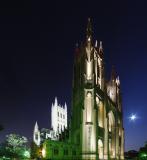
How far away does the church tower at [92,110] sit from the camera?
65438 millimetres

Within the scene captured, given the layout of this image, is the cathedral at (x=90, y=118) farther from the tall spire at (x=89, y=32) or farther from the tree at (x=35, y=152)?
the tree at (x=35, y=152)

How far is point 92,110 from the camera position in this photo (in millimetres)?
66812

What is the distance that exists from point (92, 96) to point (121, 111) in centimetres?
2715

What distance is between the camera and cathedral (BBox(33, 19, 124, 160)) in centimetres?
6525

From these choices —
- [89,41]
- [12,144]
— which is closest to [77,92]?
[89,41]

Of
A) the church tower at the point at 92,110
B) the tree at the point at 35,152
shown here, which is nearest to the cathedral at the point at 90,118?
the church tower at the point at 92,110

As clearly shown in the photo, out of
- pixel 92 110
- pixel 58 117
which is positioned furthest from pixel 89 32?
pixel 58 117

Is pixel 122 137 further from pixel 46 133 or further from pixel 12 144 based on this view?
pixel 46 133

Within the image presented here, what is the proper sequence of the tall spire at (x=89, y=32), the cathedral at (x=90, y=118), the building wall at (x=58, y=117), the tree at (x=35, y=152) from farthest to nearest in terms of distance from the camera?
1. the building wall at (x=58, y=117)
2. the tree at (x=35, y=152)
3. the tall spire at (x=89, y=32)
4. the cathedral at (x=90, y=118)

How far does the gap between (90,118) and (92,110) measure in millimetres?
1734

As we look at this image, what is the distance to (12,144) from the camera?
112188 mm

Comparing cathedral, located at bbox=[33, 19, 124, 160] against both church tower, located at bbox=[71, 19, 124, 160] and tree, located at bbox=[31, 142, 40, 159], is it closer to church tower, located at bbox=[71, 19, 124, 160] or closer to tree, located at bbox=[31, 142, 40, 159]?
church tower, located at bbox=[71, 19, 124, 160]

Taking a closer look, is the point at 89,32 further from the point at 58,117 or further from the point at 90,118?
the point at 58,117

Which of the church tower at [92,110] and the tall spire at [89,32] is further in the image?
the tall spire at [89,32]
